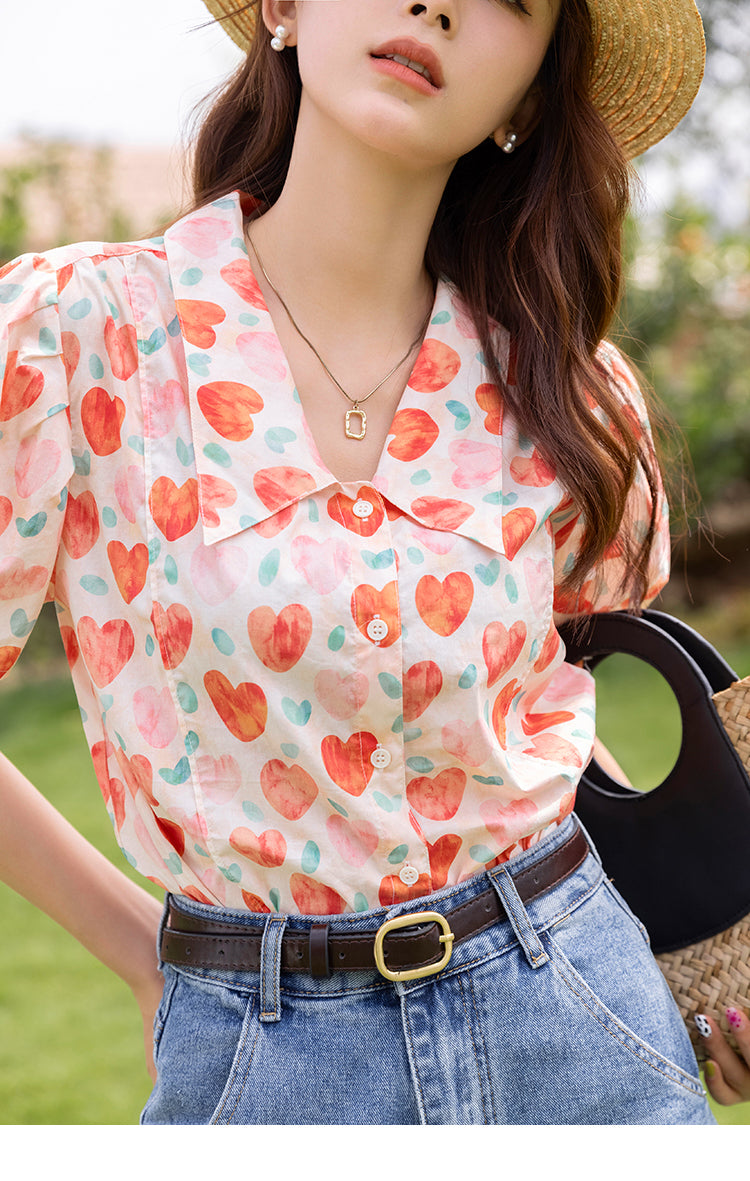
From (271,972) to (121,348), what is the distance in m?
0.67

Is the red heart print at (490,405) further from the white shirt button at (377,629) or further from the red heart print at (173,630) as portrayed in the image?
Answer: the red heart print at (173,630)

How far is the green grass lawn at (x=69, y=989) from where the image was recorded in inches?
120

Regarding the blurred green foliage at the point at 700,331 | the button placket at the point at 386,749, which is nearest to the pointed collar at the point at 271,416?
the button placket at the point at 386,749

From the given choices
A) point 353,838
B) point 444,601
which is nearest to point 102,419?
point 444,601

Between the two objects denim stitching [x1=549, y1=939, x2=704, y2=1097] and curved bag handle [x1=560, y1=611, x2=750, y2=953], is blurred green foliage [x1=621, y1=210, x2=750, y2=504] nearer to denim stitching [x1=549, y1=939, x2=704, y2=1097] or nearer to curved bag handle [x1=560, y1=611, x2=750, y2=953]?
curved bag handle [x1=560, y1=611, x2=750, y2=953]

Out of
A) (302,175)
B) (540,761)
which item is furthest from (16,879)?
(302,175)

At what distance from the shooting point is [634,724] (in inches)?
195

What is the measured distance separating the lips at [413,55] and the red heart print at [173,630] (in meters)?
0.63

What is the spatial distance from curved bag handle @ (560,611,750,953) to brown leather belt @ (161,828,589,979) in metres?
0.38

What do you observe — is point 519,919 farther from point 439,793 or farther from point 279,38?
point 279,38

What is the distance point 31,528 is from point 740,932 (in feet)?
3.33

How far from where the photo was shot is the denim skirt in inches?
46.8
